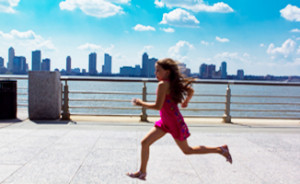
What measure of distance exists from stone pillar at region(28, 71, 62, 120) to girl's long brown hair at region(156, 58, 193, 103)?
238 inches

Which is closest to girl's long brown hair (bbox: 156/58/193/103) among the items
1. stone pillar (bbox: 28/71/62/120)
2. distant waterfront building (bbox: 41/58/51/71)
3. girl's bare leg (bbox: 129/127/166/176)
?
girl's bare leg (bbox: 129/127/166/176)

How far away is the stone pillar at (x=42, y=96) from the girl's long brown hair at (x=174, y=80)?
6.06m

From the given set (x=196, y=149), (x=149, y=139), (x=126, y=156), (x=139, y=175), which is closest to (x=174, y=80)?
(x=149, y=139)

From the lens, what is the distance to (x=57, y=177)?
4125mm

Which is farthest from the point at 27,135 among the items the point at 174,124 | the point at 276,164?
the point at 276,164

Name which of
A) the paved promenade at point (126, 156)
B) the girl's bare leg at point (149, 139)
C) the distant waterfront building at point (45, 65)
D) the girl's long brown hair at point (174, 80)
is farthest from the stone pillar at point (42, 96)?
the distant waterfront building at point (45, 65)

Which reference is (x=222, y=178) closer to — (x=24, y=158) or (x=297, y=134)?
(x=24, y=158)

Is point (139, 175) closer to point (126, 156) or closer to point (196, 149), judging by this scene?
point (196, 149)

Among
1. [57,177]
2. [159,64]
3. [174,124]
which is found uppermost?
[159,64]

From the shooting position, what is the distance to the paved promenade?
4.20 metres

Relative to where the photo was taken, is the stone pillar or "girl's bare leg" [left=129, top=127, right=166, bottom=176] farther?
the stone pillar

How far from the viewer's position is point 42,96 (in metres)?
8.92

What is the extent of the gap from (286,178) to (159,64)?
2.46m

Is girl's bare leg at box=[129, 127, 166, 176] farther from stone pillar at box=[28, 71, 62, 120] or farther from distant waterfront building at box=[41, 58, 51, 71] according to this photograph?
distant waterfront building at box=[41, 58, 51, 71]
